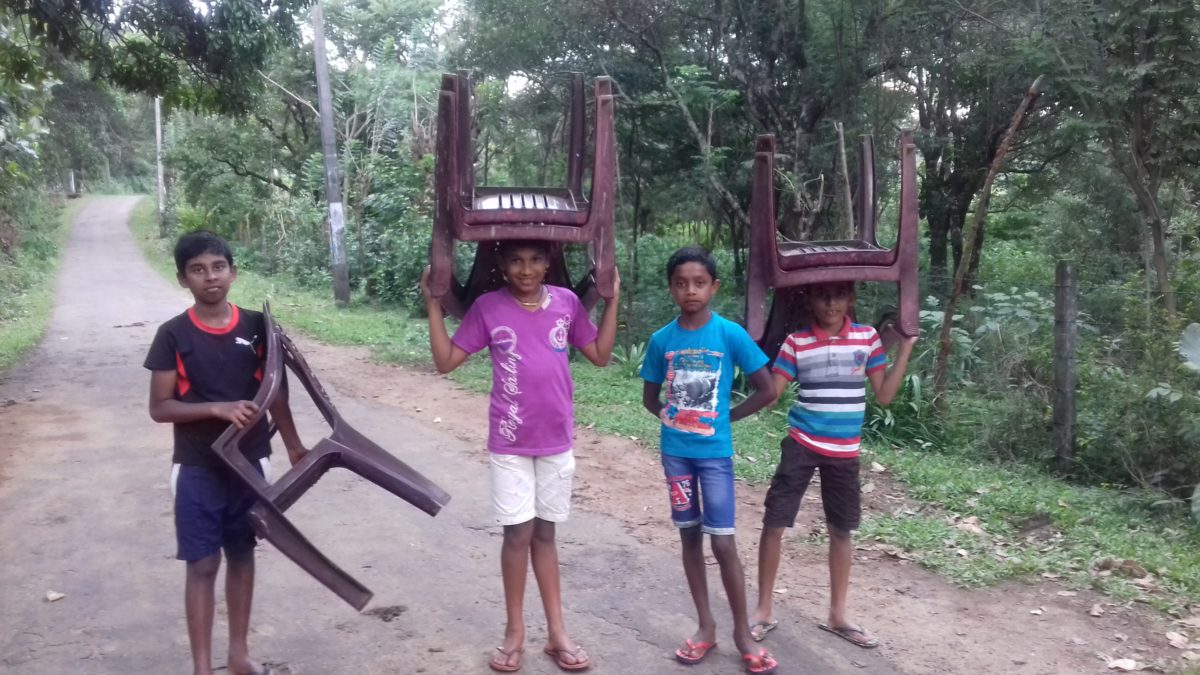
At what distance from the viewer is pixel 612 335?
3590 mm

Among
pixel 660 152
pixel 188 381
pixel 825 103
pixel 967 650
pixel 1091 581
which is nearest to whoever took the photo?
pixel 188 381

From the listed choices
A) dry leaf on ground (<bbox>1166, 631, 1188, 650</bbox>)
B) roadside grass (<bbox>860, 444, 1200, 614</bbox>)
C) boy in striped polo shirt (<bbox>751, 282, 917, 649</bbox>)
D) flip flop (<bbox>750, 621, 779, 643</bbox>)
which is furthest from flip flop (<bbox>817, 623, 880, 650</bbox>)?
dry leaf on ground (<bbox>1166, 631, 1188, 650</bbox>)

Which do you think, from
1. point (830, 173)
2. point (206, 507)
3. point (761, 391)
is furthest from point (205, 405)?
point (830, 173)

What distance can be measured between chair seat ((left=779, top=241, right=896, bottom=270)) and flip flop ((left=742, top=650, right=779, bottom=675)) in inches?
56.7

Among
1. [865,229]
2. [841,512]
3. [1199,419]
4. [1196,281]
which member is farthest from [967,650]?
[1196,281]

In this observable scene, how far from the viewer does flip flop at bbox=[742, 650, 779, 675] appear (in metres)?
3.46

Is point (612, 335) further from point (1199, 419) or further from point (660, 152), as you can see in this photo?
point (660, 152)

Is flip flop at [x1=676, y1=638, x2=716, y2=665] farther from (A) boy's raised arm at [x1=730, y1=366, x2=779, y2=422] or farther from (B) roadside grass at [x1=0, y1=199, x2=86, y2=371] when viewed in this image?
(B) roadside grass at [x1=0, y1=199, x2=86, y2=371]

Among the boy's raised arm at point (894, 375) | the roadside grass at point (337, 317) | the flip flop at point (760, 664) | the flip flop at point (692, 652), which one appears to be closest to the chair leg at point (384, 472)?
the flip flop at point (692, 652)

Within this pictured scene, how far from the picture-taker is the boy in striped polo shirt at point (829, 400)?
3.64 m

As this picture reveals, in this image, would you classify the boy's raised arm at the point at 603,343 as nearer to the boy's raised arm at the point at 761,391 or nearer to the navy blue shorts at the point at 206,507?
the boy's raised arm at the point at 761,391

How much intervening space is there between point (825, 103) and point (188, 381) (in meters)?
10.2

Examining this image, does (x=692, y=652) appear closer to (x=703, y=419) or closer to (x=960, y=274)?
(x=703, y=419)

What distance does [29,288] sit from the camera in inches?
748
